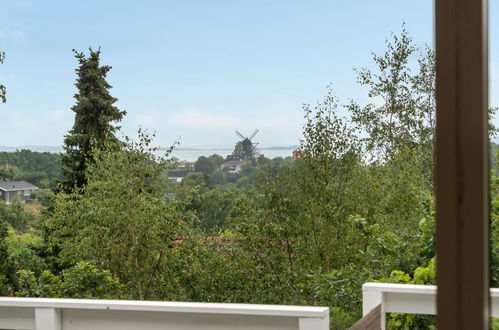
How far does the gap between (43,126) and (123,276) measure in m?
11.1

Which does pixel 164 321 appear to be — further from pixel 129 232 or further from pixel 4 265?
pixel 4 265

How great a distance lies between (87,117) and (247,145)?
4858 mm

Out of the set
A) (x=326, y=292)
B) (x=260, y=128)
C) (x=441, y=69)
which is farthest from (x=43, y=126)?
(x=441, y=69)

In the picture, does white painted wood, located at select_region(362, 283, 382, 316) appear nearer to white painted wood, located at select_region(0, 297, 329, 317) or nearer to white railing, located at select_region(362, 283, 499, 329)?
white railing, located at select_region(362, 283, 499, 329)

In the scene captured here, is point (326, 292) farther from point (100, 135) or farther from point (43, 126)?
point (43, 126)

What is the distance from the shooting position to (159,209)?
21.2ft

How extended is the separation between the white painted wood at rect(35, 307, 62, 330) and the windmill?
11.7 metres

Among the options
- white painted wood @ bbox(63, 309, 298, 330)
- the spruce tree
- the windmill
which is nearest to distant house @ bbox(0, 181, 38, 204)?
the spruce tree

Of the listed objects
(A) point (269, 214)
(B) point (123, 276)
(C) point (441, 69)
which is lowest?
(B) point (123, 276)

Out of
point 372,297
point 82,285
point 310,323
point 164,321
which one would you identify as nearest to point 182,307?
point 164,321

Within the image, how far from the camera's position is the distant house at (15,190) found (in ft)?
32.1

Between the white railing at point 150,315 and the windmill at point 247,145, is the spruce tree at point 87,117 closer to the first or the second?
the windmill at point 247,145

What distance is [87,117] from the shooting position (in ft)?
35.6

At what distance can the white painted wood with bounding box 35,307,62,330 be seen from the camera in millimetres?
1188
